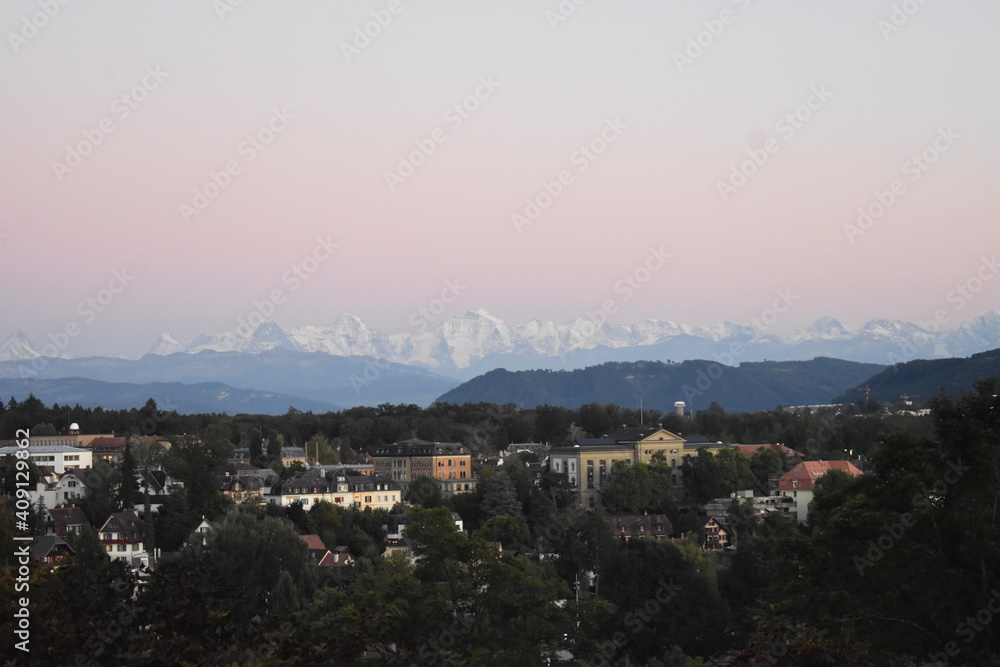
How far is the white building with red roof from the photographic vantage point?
220ft

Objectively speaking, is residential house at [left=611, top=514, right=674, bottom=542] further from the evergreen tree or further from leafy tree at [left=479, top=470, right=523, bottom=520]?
the evergreen tree

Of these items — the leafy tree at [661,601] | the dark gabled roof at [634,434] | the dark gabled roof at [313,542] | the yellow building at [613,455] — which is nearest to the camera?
the leafy tree at [661,601]

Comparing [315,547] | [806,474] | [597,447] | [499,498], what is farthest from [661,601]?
[597,447]

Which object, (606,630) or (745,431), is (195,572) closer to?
(606,630)

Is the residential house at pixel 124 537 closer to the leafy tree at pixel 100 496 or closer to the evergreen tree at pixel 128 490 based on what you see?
the leafy tree at pixel 100 496

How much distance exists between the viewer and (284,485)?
203 ft

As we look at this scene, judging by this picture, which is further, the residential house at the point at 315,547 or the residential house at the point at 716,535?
the residential house at the point at 716,535

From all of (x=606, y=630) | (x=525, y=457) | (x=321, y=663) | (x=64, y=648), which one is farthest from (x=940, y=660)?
(x=525, y=457)

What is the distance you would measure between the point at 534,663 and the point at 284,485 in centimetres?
4483

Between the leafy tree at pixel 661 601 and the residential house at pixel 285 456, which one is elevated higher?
the residential house at pixel 285 456

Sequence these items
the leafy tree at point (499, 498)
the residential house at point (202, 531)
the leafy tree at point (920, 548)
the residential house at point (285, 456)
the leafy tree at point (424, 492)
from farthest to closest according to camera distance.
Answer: the residential house at point (285, 456) → the leafy tree at point (424, 492) → the leafy tree at point (499, 498) → the residential house at point (202, 531) → the leafy tree at point (920, 548)

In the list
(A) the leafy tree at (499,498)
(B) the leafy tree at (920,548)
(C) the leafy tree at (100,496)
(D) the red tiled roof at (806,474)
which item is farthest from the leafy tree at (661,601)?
(C) the leafy tree at (100,496)

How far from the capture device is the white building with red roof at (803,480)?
220 ft

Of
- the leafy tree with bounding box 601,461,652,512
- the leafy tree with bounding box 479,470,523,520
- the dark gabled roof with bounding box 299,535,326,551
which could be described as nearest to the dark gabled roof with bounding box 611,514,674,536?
the leafy tree with bounding box 601,461,652,512
